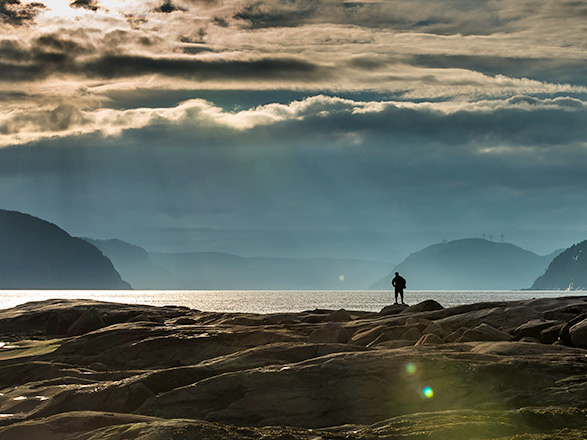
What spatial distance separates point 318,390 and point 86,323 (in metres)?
28.5

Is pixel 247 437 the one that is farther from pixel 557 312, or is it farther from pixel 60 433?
pixel 557 312

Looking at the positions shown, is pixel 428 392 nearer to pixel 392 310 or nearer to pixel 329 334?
pixel 329 334

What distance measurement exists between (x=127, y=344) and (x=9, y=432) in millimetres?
14841

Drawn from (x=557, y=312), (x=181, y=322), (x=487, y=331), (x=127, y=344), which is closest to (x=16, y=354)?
(x=127, y=344)

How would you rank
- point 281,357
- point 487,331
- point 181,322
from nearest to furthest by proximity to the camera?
point 281,357
point 487,331
point 181,322

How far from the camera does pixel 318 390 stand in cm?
1742

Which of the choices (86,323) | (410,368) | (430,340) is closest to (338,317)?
(430,340)

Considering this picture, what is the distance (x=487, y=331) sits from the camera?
2445 centimetres

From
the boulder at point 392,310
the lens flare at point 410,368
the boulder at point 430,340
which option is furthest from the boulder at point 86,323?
the lens flare at point 410,368

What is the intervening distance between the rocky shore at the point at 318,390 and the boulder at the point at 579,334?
0.15ft

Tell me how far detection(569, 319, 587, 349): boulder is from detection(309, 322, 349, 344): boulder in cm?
941

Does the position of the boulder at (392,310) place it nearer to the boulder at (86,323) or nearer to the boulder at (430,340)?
the boulder at (430,340)

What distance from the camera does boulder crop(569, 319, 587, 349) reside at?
22.2 metres

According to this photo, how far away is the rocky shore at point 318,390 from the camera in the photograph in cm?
1419
